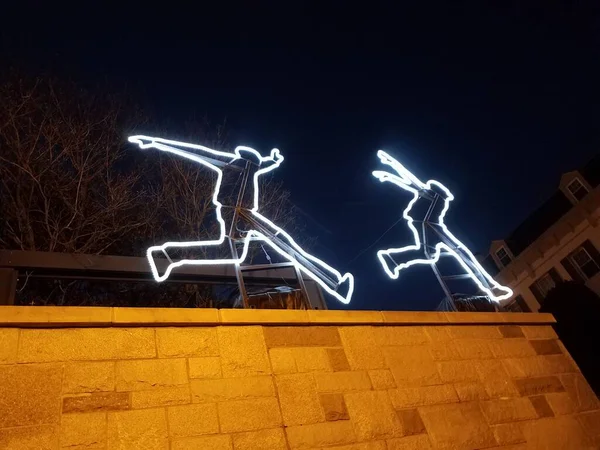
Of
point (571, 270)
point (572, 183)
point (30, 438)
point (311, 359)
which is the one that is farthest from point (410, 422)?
point (572, 183)

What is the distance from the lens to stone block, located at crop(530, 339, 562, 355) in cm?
490

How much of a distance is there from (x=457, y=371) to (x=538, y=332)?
1546 millimetres

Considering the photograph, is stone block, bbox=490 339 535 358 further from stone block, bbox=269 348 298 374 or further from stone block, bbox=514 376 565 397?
stone block, bbox=269 348 298 374

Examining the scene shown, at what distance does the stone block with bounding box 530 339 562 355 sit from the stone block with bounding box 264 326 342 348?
2.53 metres

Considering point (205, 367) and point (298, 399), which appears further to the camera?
point (298, 399)

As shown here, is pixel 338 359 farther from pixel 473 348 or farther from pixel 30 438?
pixel 30 438

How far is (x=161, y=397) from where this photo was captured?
2979 millimetres

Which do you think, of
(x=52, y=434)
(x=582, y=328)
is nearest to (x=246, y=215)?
(x=52, y=434)

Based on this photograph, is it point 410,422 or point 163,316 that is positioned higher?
point 163,316

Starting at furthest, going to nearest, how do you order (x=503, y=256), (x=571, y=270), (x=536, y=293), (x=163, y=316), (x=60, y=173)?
1. (x=503, y=256)
2. (x=536, y=293)
3. (x=571, y=270)
4. (x=60, y=173)
5. (x=163, y=316)

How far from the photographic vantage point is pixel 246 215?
5367mm

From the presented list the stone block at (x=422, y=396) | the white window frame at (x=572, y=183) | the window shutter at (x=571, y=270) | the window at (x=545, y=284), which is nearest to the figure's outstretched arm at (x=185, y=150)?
the stone block at (x=422, y=396)

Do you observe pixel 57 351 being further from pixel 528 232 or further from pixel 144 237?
pixel 528 232

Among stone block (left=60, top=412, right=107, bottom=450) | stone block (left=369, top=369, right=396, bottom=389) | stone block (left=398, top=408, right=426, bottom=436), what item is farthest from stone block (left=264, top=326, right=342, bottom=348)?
stone block (left=60, top=412, right=107, bottom=450)
